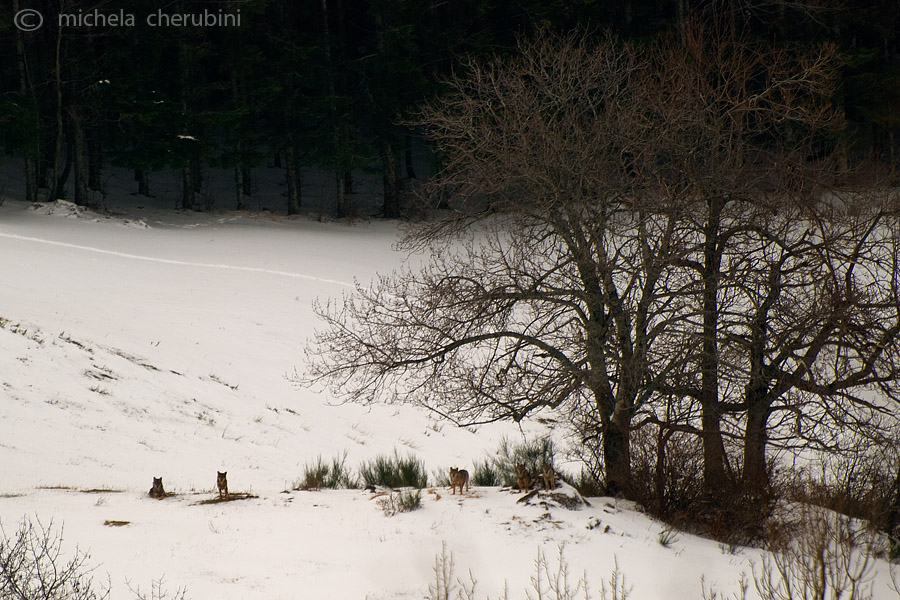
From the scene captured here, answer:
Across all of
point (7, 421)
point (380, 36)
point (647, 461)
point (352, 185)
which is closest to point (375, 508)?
point (647, 461)

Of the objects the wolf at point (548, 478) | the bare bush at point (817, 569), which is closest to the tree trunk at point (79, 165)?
the wolf at point (548, 478)

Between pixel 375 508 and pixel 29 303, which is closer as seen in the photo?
pixel 375 508

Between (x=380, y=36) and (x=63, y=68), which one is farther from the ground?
(x=380, y=36)

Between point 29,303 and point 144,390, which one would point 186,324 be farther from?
point 144,390

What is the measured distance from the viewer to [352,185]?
37750 millimetres

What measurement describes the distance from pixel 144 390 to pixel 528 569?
7636 millimetres

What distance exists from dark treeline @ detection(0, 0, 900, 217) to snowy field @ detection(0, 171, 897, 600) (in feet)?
21.5

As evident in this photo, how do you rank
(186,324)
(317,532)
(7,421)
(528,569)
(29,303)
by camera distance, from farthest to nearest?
(186,324) < (29,303) < (7,421) < (317,532) < (528,569)

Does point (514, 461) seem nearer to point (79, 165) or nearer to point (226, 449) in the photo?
point (226, 449)

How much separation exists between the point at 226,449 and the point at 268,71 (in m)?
24.1

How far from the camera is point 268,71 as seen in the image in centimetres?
3172

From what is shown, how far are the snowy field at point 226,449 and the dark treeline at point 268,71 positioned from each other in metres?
6.57

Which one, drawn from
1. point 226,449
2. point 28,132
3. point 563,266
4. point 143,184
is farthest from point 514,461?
point 143,184

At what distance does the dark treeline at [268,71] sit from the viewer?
2648cm
